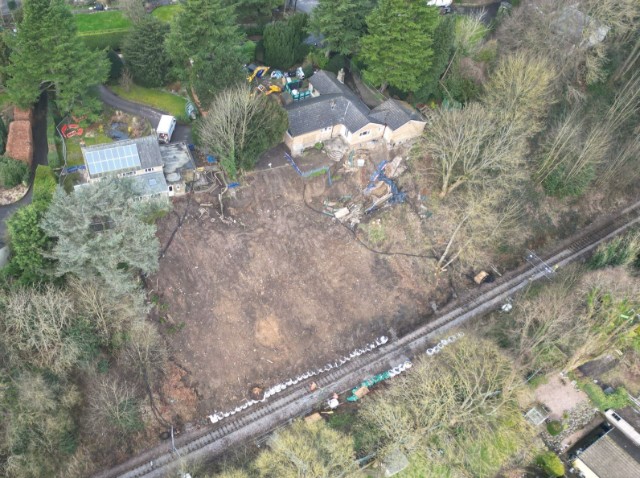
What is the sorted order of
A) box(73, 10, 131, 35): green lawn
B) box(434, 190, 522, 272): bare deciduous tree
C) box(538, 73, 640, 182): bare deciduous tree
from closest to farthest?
1. box(434, 190, 522, 272): bare deciduous tree
2. box(538, 73, 640, 182): bare deciduous tree
3. box(73, 10, 131, 35): green lawn

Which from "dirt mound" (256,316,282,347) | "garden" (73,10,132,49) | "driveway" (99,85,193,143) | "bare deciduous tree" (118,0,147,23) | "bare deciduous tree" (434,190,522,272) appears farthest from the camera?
"garden" (73,10,132,49)

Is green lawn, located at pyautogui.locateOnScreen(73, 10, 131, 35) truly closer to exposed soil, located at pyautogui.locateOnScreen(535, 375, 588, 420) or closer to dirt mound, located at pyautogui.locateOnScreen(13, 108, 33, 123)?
dirt mound, located at pyautogui.locateOnScreen(13, 108, 33, 123)

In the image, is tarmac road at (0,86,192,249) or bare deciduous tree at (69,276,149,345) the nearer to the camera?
bare deciduous tree at (69,276,149,345)

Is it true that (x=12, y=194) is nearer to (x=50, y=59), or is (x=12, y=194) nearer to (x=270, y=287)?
(x=50, y=59)

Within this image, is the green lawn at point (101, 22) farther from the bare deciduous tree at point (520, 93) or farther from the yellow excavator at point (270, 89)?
the bare deciduous tree at point (520, 93)

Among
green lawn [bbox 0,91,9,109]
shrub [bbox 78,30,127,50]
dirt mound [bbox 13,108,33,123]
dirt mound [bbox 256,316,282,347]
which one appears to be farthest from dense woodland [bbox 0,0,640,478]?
dirt mound [bbox 256,316,282,347]

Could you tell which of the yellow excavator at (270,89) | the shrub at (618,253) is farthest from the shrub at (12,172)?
the shrub at (618,253)

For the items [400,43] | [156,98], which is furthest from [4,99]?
[400,43]
